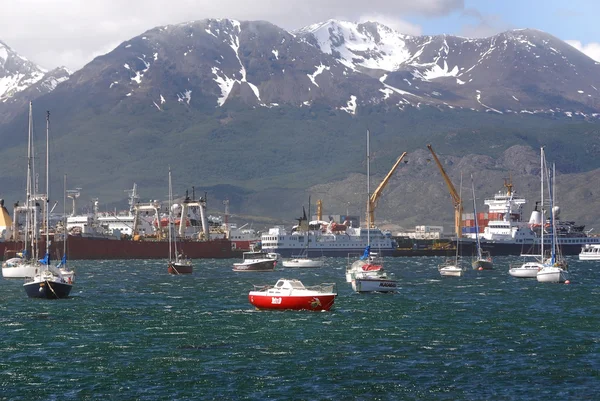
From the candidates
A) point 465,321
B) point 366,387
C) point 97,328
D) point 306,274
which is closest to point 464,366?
point 366,387

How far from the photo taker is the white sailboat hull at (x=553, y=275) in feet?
409

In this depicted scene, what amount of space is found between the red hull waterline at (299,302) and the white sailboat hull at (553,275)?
1996 inches

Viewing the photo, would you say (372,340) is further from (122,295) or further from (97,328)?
(122,295)

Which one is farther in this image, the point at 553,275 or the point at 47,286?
the point at 553,275

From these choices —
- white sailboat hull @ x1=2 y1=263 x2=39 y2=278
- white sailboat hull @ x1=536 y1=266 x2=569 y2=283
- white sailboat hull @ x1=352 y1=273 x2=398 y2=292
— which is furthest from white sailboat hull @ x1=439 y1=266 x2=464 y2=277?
white sailboat hull @ x1=2 y1=263 x2=39 y2=278

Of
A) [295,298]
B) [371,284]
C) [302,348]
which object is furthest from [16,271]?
[302,348]

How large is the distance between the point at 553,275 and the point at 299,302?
53.4m

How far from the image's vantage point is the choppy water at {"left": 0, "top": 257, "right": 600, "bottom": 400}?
50.6 m

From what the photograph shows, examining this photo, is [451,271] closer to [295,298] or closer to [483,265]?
[483,265]

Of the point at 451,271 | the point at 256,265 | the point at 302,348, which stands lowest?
the point at 302,348

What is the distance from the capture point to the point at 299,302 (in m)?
80.1

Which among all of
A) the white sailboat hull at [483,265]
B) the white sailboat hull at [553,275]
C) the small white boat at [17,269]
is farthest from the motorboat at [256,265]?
the white sailboat hull at [553,275]

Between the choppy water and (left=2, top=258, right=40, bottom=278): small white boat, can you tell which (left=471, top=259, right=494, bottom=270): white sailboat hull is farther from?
(left=2, top=258, right=40, bottom=278): small white boat

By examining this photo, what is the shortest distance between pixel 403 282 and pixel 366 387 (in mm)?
79726
